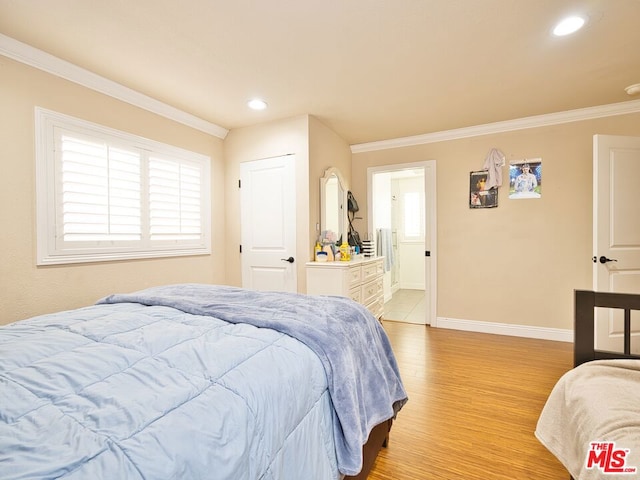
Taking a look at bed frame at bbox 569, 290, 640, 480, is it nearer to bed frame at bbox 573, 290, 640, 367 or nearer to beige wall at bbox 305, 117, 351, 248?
bed frame at bbox 573, 290, 640, 367

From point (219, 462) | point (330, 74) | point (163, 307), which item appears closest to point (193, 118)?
point (330, 74)

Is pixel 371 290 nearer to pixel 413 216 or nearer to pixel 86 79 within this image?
pixel 413 216

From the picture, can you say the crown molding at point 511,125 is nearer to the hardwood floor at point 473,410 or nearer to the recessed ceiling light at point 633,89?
the recessed ceiling light at point 633,89

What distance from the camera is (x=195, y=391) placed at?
31.0 inches

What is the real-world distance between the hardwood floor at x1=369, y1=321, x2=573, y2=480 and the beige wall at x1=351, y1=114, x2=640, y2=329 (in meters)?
0.46

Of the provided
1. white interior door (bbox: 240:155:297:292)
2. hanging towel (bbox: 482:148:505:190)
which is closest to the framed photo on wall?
hanging towel (bbox: 482:148:505:190)

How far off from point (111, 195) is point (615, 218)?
4457 millimetres

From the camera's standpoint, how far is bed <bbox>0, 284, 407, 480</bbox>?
1.99ft

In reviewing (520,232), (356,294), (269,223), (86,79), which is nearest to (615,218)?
(520,232)

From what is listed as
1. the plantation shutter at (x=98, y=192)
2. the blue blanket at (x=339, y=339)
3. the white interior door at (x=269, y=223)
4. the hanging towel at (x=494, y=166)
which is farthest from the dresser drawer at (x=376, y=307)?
the plantation shutter at (x=98, y=192)

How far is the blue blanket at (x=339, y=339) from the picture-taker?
1137 millimetres

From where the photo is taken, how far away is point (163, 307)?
158cm

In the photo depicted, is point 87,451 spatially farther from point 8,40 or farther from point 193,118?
point 193,118

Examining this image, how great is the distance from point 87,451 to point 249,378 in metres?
0.39
